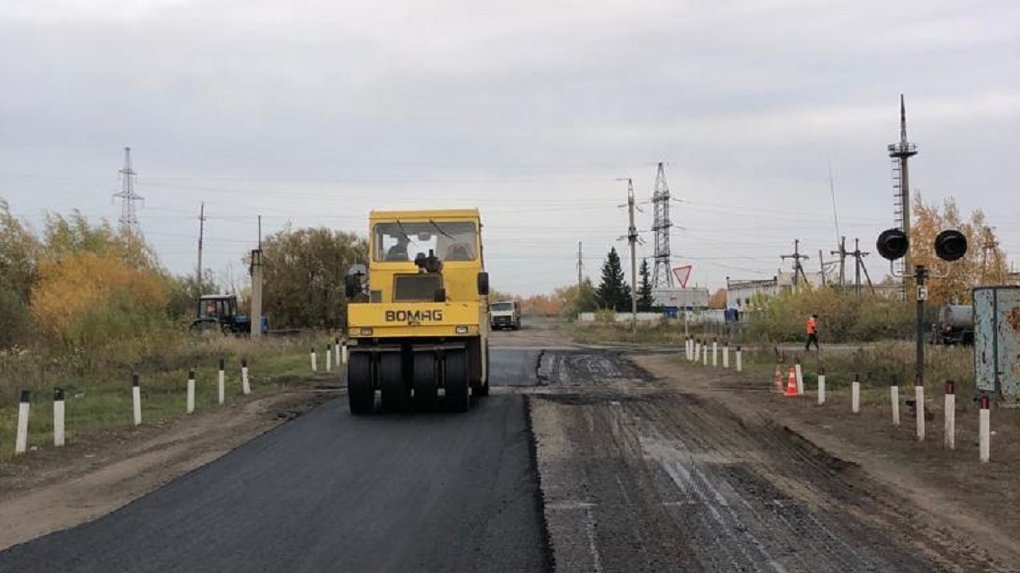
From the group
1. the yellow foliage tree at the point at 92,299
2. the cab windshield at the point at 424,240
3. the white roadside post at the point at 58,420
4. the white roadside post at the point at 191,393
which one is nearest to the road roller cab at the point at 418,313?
the cab windshield at the point at 424,240

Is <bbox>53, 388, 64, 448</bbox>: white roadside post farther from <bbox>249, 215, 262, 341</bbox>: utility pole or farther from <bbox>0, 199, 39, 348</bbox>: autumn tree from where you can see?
<bbox>0, 199, 39, 348</bbox>: autumn tree

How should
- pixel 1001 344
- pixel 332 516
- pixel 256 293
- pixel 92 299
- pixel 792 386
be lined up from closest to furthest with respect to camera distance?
pixel 332 516 < pixel 1001 344 < pixel 792 386 < pixel 92 299 < pixel 256 293

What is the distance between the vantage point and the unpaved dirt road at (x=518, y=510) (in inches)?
279

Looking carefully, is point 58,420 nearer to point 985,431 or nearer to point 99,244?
point 985,431

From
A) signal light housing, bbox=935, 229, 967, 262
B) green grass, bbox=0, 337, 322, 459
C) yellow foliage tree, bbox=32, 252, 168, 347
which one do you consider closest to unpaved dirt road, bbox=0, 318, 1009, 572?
signal light housing, bbox=935, 229, 967, 262

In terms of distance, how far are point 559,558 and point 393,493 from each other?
3052mm

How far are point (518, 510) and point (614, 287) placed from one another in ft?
314

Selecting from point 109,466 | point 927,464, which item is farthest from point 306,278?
point 927,464

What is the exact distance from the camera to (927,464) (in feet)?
37.0

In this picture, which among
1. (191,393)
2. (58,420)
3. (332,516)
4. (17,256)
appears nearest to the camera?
(332,516)

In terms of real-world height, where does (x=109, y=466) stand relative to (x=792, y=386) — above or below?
below

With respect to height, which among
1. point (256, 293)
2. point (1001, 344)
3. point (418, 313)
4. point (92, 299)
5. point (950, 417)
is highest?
point (256, 293)

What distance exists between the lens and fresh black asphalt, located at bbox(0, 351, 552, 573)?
23.3ft

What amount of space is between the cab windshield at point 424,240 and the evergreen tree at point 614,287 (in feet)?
277
